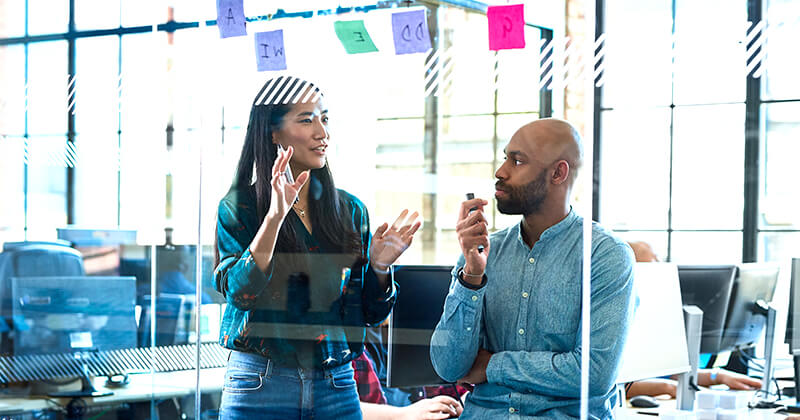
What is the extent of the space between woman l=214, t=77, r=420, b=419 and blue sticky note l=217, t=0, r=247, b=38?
0.26 metres

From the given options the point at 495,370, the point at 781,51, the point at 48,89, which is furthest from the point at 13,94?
the point at 781,51

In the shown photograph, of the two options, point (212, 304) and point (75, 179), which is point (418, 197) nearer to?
point (212, 304)

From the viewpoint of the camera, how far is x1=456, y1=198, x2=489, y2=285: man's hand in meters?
2.43

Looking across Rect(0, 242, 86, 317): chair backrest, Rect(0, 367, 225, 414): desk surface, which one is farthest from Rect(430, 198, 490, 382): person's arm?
Rect(0, 242, 86, 317): chair backrest

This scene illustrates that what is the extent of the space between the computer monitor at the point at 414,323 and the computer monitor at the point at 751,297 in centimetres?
78

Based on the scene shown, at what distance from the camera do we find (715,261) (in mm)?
2398

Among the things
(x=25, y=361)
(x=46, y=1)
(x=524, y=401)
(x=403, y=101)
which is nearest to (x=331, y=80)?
(x=403, y=101)

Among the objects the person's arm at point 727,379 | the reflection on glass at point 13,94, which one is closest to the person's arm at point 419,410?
the person's arm at point 727,379

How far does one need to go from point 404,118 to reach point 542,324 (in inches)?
30.9

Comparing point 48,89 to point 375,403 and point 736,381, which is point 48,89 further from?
point 736,381

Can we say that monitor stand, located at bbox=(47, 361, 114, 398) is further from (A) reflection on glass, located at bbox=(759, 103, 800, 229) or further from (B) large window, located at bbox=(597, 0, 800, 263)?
(A) reflection on glass, located at bbox=(759, 103, 800, 229)

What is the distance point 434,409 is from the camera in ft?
8.58

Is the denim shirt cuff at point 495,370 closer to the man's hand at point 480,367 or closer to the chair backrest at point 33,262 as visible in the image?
the man's hand at point 480,367

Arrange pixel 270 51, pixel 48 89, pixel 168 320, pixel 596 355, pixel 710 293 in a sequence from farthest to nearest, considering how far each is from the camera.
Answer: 1. pixel 48 89
2. pixel 168 320
3. pixel 270 51
4. pixel 710 293
5. pixel 596 355
